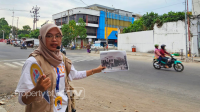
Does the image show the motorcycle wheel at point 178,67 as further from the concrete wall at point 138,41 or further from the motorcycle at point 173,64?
the concrete wall at point 138,41

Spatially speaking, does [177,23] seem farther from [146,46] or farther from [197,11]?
[146,46]

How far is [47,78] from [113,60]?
1060mm

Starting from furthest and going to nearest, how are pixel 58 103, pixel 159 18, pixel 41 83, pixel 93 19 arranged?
pixel 93 19, pixel 159 18, pixel 58 103, pixel 41 83

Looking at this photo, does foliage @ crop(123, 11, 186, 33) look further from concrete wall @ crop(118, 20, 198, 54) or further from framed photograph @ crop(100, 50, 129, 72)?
framed photograph @ crop(100, 50, 129, 72)

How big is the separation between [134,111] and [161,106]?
0.80 meters

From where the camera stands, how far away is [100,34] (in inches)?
1950

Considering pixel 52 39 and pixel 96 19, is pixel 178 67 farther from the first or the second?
pixel 96 19

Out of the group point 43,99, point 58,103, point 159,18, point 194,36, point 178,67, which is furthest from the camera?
point 159,18

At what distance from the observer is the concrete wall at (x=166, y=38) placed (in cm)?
1846

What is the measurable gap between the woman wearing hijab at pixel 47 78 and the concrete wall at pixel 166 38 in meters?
18.6

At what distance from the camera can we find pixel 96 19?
160 feet

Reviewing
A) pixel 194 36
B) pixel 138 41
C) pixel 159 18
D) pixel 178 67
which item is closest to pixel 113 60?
pixel 178 67

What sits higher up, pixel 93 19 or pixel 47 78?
pixel 93 19

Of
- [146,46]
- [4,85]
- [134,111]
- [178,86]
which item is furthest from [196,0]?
[4,85]
